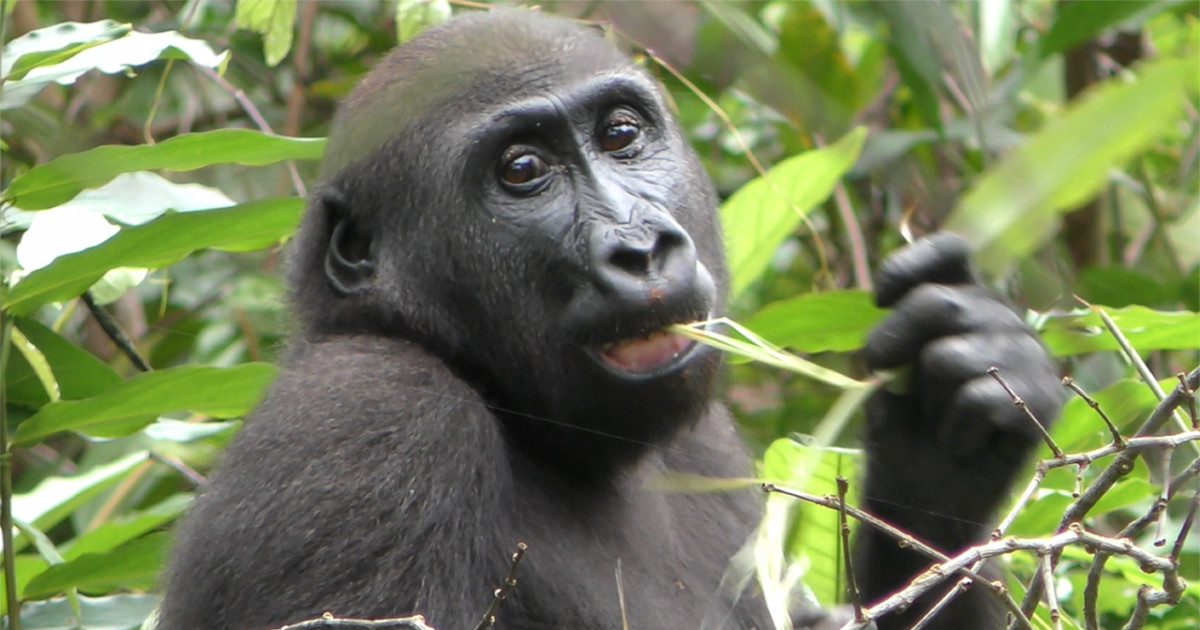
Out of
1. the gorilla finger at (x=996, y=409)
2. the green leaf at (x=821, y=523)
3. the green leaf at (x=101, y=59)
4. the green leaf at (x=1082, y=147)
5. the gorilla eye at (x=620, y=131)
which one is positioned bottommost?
the green leaf at (x=821, y=523)

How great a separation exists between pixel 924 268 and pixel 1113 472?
1.83ft

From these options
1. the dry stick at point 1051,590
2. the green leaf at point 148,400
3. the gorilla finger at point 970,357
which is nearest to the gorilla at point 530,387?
the gorilla finger at point 970,357

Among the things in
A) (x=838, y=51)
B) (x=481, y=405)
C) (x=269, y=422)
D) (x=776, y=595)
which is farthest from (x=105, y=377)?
(x=838, y=51)

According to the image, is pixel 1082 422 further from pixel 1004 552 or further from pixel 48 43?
pixel 48 43

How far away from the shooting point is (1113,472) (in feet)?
4.24

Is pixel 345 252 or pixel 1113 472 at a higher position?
pixel 1113 472

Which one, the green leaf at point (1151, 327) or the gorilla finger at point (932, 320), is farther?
the green leaf at point (1151, 327)

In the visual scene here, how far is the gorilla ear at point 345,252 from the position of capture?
229 cm

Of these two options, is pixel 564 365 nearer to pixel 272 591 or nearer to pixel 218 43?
pixel 272 591

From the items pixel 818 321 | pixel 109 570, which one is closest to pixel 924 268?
pixel 818 321

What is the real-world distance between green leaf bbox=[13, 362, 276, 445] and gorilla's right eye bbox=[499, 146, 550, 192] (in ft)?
1.78

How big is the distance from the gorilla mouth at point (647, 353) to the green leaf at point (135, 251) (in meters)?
0.76

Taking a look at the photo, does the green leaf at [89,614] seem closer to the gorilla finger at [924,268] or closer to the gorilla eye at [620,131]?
the gorilla eye at [620,131]

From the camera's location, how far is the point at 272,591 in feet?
5.85
